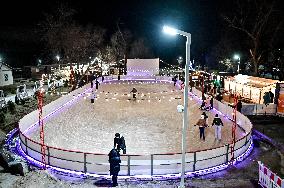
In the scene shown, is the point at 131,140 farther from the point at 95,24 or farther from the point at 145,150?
the point at 95,24

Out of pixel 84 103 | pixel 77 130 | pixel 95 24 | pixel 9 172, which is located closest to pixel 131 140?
pixel 77 130

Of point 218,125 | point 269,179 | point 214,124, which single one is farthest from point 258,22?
point 269,179

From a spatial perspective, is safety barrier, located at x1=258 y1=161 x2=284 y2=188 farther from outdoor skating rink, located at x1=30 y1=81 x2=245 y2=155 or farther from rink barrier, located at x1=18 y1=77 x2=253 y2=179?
outdoor skating rink, located at x1=30 y1=81 x2=245 y2=155

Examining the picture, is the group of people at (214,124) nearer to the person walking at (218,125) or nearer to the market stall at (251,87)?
the person walking at (218,125)

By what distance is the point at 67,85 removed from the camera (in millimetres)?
41812

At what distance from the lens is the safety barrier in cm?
1108

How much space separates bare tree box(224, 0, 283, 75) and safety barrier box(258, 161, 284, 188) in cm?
3552

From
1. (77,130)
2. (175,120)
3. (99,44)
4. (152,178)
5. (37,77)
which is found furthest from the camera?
(99,44)

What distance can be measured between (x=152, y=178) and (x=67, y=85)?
3012 centimetres

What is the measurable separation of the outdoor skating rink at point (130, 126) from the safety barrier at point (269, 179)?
14.1 feet

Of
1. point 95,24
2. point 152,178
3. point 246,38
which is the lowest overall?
point 152,178

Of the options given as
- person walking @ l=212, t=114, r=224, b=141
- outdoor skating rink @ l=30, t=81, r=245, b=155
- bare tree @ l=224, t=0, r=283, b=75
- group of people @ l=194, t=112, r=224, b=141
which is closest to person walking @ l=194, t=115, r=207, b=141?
group of people @ l=194, t=112, r=224, b=141

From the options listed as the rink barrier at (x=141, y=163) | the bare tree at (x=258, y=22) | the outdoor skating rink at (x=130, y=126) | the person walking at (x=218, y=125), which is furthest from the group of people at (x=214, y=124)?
the bare tree at (x=258, y=22)

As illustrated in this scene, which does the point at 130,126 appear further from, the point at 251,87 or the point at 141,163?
the point at 251,87
